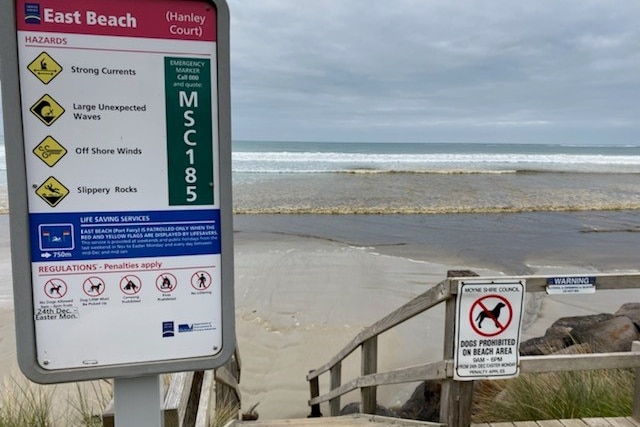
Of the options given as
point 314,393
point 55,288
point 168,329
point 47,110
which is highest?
point 47,110

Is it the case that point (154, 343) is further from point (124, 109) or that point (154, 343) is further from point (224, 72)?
point (224, 72)

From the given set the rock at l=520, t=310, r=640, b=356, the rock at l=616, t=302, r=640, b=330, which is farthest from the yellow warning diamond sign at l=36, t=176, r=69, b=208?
the rock at l=616, t=302, r=640, b=330

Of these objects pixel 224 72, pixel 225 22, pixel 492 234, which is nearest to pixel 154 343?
pixel 224 72

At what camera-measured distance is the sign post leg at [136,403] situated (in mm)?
1517

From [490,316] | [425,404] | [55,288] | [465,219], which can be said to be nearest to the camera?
[55,288]

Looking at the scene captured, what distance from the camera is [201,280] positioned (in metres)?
1.54

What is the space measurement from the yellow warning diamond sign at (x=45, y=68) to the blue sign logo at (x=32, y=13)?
0.32 feet

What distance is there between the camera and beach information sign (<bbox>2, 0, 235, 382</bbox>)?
1.35 metres

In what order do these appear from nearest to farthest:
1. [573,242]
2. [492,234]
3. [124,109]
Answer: [124,109] < [573,242] < [492,234]

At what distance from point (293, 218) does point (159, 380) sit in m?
14.9

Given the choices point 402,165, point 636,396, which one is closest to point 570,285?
point 636,396

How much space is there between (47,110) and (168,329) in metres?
0.81

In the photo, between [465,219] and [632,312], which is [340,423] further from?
[465,219]

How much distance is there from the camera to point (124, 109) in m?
1.39
